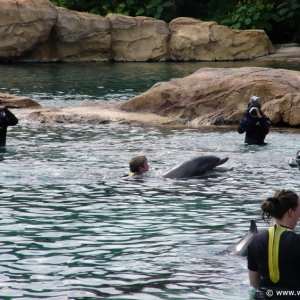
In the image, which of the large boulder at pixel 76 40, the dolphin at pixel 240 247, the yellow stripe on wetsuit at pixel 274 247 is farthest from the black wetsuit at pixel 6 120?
the large boulder at pixel 76 40

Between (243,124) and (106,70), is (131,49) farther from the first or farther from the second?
(243,124)

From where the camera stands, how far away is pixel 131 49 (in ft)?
114

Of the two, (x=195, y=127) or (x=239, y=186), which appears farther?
(x=195, y=127)

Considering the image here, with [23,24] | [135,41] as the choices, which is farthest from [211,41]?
[23,24]

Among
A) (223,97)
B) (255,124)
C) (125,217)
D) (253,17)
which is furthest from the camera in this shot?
(253,17)

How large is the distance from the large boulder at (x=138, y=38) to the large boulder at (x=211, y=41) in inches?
21.6

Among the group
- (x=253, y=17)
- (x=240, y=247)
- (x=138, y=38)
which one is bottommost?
(x=240, y=247)

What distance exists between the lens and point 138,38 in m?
34.0

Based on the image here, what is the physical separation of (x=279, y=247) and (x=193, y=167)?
590 centimetres

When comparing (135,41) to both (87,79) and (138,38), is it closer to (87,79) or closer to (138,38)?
(138,38)

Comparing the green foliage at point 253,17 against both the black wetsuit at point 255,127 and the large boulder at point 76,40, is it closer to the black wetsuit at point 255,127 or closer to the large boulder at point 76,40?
the large boulder at point 76,40

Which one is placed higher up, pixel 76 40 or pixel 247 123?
pixel 76 40

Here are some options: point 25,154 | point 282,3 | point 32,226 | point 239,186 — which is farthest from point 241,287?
point 282,3

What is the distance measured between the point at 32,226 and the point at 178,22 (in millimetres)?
27261
